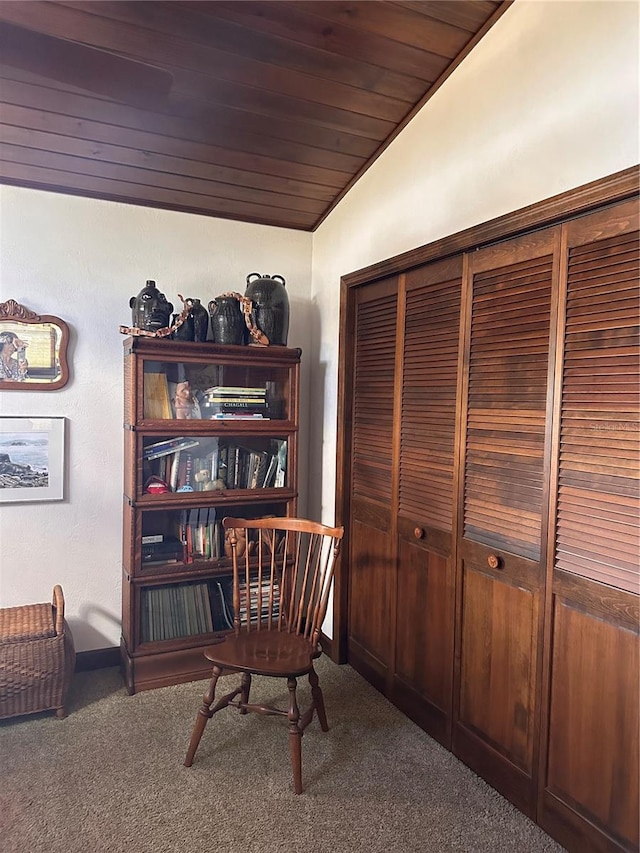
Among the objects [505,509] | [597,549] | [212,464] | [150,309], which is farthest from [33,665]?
[597,549]

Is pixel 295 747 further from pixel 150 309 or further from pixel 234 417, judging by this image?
pixel 150 309

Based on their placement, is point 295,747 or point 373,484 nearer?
point 295,747

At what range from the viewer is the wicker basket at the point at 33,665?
2330 millimetres

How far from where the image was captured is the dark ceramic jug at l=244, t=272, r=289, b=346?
285 cm

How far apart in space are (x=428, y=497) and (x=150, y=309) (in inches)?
60.1

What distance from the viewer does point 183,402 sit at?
281cm

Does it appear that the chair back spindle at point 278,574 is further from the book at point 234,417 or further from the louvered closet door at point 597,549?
the louvered closet door at point 597,549

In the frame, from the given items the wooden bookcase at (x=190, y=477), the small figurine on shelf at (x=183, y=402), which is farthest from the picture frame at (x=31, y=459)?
the small figurine on shelf at (x=183, y=402)

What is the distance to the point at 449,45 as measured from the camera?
2066 millimetres

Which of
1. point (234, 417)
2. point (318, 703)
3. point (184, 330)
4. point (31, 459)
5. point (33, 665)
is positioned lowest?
point (318, 703)

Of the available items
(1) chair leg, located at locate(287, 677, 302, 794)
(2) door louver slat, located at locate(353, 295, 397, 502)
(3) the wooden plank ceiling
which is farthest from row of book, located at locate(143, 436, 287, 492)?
(3) the wooden plank ceiling

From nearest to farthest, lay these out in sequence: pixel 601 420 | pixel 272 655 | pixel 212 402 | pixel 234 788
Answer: pixel 601 420 → pixel 234 788 → pixel 272 655 → pixel 212 402

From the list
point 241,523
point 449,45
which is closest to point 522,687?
point 241,523

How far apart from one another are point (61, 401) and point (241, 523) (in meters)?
1.09
